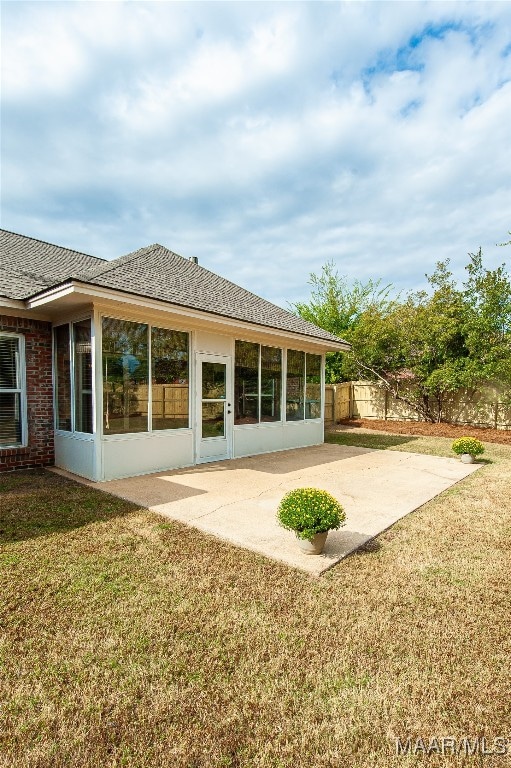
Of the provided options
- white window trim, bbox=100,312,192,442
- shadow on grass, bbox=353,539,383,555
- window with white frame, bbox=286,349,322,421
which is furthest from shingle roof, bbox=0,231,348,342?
shadow on grass, bbox=353,539,383,555

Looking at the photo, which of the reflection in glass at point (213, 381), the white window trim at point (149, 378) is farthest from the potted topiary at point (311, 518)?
the reflection in glass at point (213, 381)

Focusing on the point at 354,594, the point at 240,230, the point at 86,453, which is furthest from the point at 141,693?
the point at 240,230

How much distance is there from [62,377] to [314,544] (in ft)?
19.3

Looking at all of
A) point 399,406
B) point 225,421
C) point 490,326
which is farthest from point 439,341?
point 225,421

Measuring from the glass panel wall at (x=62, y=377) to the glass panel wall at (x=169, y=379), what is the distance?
62.9 inches

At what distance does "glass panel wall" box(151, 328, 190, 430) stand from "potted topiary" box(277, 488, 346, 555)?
161 inches

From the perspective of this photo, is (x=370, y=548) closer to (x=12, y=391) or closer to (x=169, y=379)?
(x=169, y=379)

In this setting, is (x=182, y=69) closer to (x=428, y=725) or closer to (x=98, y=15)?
(x=98, y=15)

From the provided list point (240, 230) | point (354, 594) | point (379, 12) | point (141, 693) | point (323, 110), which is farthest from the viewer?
point (240, 230)

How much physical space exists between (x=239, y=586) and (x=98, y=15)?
320 inches

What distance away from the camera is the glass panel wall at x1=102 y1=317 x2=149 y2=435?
257 inches

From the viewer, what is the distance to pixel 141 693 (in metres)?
2.06

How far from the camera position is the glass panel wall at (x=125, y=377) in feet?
21.4

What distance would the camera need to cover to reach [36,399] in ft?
24.2
